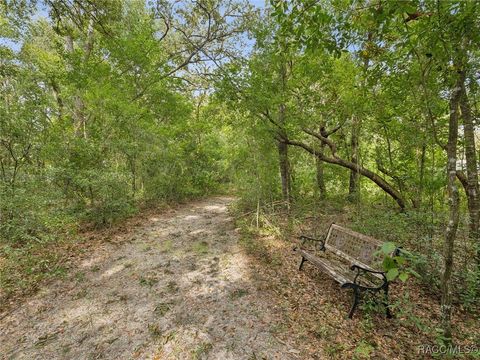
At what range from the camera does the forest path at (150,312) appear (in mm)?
2789

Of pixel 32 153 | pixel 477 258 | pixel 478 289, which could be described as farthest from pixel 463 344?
pixel 32 153

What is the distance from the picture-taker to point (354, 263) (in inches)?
154

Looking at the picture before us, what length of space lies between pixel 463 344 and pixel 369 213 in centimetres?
404

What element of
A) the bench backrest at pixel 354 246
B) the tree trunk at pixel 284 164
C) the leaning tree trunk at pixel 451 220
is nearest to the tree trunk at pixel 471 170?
the bench backrest at pixel 354 246

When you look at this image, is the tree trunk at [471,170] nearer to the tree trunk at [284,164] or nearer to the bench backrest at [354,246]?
the bench backrest at [354,246]

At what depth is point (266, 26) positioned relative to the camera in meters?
7.07

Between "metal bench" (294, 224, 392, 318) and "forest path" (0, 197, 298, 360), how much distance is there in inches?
42.5

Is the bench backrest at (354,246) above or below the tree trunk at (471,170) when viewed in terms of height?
below

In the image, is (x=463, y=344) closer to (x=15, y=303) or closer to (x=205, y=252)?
(x=205, y=252)

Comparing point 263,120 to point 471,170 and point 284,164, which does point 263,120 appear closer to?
point 284,164

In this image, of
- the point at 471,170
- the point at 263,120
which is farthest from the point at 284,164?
the point at 471,170

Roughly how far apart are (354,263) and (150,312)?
10.5ft

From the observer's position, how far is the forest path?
2789 millimetres

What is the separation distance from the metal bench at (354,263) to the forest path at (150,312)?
3.54 feet
